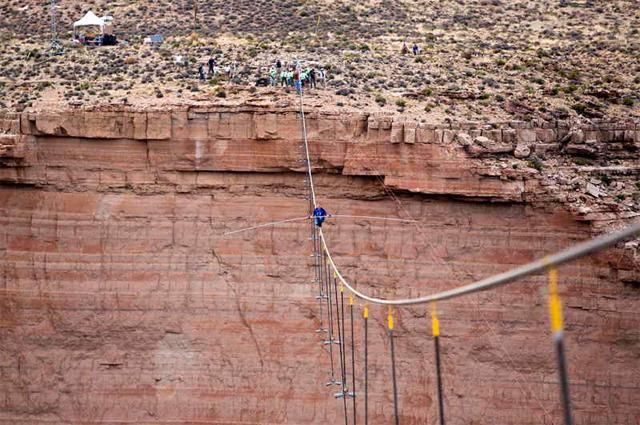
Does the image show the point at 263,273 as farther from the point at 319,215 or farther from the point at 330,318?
the point at 319,215

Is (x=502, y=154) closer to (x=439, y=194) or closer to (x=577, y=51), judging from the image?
(x=439, y=194)

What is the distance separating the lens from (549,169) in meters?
32.5

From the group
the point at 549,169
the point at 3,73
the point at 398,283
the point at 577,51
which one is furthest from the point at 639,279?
the point at 3,73

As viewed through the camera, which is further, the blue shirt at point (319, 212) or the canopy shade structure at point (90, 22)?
the canopy shade structure at point (90, 22)

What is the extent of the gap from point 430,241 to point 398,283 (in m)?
1.23

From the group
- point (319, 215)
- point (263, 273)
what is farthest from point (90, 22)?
point (319, 215)

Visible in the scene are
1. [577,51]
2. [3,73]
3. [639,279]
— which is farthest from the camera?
[577,51]

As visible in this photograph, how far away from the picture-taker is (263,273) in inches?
1304

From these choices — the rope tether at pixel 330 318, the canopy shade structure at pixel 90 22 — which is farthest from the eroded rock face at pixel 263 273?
A: the canopy shade structure at pixel 90 22

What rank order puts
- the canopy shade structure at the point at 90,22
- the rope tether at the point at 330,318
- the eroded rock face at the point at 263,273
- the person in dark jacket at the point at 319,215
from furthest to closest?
1. the canopy shade structure at the point at 90,22
2. the eroded rock face at the point at 263,273
3. the rope tether at the point at 330,318
4. the person in dark jacket at the point at 319,215

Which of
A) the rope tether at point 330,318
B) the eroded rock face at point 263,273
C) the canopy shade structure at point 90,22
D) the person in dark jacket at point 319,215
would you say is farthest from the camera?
the canopy shade structure at point 90,22

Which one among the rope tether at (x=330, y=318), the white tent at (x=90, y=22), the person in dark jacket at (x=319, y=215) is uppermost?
the white tent at (x=90, y=22)

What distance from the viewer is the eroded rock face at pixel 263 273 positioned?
105 feet

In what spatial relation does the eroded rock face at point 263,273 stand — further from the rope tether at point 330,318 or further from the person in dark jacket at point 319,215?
the person in dark jacket at point 319,215
